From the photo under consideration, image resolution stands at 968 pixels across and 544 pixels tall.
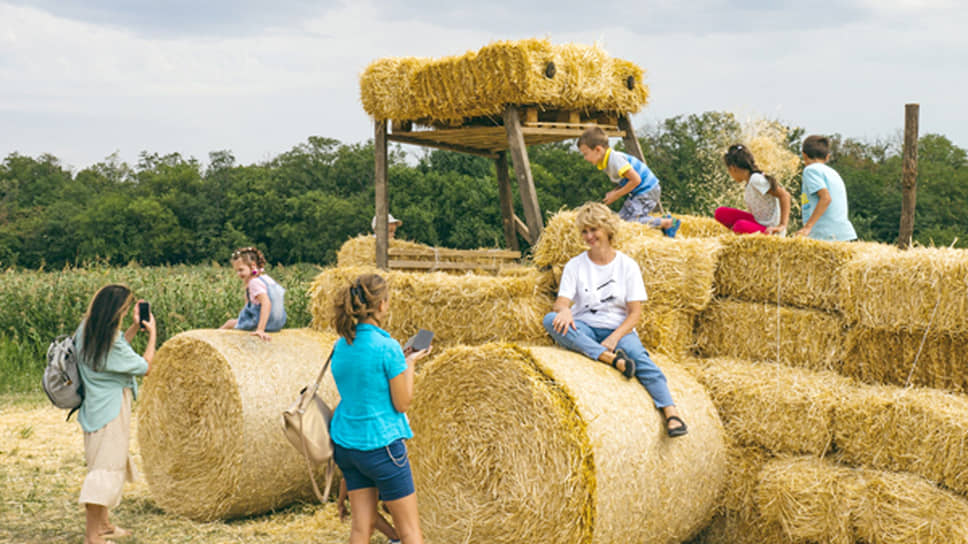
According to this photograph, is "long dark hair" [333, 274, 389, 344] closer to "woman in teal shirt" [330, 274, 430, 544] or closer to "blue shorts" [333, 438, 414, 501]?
"woman in teal shirt" [330, 274, 430, 544]

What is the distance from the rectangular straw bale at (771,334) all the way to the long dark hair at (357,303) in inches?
118

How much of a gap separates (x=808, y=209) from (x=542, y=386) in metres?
3.25

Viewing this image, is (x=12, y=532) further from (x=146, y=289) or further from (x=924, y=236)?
(x=924, y=236)

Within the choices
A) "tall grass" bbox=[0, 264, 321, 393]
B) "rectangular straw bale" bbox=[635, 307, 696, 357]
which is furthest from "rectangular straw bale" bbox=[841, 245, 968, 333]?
"tall grass" bbox=[0, 264, 321, 393]

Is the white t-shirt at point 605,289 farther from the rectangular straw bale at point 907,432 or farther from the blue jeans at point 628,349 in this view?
the rectangular straw bale at point 907,432

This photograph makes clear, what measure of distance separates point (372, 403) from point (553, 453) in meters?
1.16

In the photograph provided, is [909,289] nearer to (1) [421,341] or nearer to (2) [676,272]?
(2) [676,272]

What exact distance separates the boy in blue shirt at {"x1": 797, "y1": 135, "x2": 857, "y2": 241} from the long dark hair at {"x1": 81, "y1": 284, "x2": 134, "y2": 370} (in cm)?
515

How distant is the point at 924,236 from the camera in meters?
29.3

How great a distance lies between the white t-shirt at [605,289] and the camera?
555 cm

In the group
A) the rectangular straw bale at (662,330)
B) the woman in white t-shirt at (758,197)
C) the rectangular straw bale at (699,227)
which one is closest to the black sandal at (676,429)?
the rectangular straw bale at (662,330)

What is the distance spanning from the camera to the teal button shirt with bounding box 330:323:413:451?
174 inches

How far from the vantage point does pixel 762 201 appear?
695cm

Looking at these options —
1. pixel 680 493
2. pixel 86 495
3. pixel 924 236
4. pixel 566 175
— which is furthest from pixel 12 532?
pixel 566 175
